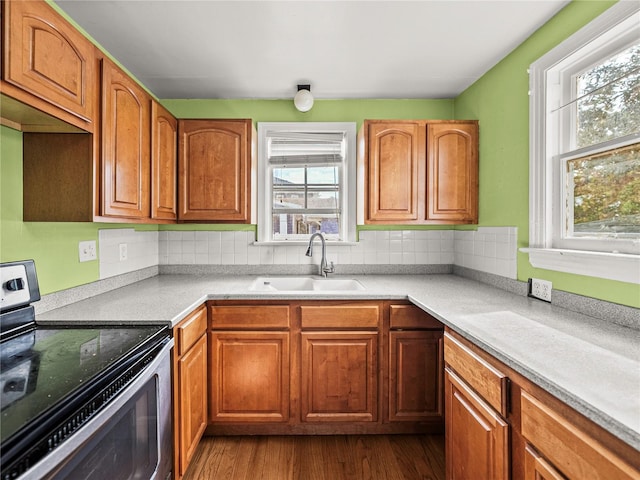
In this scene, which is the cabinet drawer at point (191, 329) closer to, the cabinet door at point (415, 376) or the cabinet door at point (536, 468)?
the cabinet door at point (415, 376)

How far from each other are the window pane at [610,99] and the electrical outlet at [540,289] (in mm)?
694

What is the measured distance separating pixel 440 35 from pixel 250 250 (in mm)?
1922

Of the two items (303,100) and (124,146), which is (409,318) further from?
(124,146)

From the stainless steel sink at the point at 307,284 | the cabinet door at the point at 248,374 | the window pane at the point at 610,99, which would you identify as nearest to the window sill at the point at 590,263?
the window pane at the point at 610,99

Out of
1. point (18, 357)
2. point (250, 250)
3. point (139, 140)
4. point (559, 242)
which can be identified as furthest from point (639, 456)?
point (250, 250)

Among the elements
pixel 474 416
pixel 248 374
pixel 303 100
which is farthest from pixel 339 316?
pixel 303 100

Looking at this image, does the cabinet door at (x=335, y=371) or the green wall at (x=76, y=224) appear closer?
the green wall at (x=76, y=224)

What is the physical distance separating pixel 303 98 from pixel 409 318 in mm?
1696

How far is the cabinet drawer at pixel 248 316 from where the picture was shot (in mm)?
2002

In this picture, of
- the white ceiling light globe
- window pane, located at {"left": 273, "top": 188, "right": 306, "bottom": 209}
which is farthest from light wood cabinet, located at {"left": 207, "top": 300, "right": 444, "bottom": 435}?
the white ceiling light globe

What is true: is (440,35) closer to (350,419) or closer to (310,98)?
(310,98)

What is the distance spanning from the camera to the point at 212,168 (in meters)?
2.32

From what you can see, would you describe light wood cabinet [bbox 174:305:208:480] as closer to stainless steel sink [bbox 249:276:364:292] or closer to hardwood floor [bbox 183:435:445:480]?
hardwood floor [bbox 183:435:445:480]

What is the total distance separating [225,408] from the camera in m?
2.01
